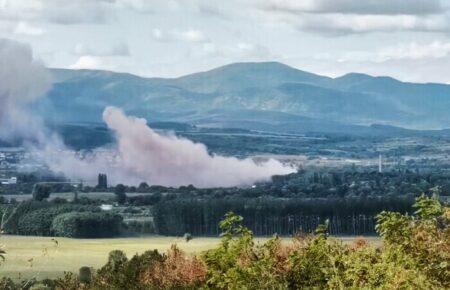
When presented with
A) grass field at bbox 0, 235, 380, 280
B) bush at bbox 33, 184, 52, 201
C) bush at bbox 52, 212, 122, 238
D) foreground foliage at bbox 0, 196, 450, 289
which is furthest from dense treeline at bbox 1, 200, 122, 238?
foreground foliage at bbox 0, 196, 450, 289

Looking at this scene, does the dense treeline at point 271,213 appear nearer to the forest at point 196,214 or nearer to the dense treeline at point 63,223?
the forest at point 196,214

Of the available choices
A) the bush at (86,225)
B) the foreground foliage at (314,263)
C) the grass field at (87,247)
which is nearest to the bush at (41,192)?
Result: the bush at (86,225)

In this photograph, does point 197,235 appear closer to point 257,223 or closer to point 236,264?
point 257,223

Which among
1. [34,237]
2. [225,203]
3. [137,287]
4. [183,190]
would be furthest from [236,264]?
[183,190]

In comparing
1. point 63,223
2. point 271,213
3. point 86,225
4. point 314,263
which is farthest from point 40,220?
point 314,263

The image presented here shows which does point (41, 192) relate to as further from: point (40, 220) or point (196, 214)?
point (40, 220)
